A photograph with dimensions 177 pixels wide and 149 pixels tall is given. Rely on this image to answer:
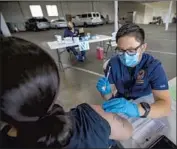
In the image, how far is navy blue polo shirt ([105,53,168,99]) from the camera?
0.97 meters

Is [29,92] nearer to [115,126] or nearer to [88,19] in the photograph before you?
[115,126]

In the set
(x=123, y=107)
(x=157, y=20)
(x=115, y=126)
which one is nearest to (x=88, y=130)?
(x=115, y=126)

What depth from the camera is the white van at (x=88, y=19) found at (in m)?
4.76

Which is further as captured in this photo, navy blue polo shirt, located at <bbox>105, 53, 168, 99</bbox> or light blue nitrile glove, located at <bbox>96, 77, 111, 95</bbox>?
light blue nitrile glove, located at <bbox>96, 77, 111, 95</bbox>

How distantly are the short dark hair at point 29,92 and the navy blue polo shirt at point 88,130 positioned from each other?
36 mm

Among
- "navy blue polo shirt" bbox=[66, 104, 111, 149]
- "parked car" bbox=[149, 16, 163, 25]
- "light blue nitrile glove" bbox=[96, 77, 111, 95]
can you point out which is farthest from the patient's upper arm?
"parked car" bbox=[149, 16, 163, 25]

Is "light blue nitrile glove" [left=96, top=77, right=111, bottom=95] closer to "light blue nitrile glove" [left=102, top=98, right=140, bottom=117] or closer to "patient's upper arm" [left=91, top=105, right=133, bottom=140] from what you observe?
"light blue nitrile glove" [left=102, top=98, right=140, bottom=117]

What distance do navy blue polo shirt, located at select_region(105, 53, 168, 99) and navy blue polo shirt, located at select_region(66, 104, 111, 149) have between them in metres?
0.62

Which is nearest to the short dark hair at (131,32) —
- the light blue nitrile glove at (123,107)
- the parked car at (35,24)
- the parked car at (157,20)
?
the light blue nitrile glove at (123,107)

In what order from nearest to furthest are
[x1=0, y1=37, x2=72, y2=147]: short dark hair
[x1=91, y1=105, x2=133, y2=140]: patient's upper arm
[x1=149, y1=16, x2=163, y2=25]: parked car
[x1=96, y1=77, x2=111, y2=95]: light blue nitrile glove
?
[x1=0, y1=37, x2=72, y2=147]: short dark hair < [x1=91, y1=105, x2=133, y2=140]: patient's upper arm < [x1=96, y1=77, x2=111, y2=95]: light blue nitrile glove < [x1=149, y1=16, x2=163, y2=25]: parked car

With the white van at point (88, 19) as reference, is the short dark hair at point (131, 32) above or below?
above

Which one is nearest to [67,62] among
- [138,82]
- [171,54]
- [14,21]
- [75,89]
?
[75,89]

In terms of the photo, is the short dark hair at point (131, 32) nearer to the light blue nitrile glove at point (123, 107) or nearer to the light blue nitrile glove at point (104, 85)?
the light blue nitrile glove at point (104, 85)

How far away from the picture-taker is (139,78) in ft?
3.43
